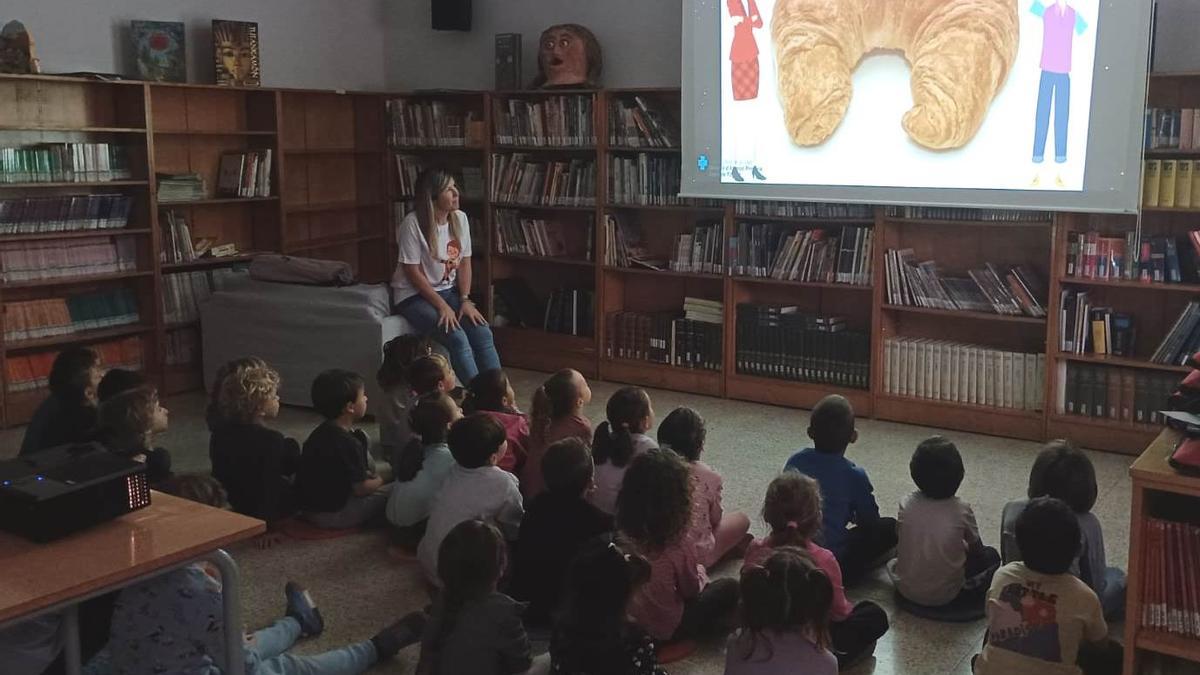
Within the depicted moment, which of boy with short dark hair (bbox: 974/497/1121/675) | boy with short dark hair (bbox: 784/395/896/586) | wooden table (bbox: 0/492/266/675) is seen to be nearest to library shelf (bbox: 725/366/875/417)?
boy with short dark hair (bbox: 784/395/896/586)

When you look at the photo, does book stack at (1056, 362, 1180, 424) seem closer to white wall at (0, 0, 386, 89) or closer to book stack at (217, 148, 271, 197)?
book stack at (217, 148, 271, 197)

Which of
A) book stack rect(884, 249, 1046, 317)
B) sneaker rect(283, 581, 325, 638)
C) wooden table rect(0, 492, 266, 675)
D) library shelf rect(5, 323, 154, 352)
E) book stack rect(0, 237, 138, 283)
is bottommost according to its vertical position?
sneaker rect(283, 581, 325, 638)

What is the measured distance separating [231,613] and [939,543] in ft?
6.33

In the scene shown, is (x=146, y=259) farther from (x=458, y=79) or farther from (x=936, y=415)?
(x=936, y=415)

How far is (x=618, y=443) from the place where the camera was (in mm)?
3516

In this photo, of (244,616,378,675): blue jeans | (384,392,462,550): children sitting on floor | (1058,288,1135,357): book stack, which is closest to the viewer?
(244,616,378,675): blue jeans

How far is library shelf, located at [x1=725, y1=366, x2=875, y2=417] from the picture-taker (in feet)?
18.5

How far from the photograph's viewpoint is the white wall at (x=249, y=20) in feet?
19.0

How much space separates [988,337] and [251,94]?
441cm

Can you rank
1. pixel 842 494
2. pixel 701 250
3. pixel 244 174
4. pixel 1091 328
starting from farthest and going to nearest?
pixel 244 174, pixel 701 250, pixel 1091 328, pixel 842 494

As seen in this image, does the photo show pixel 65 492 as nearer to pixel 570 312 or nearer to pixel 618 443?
pixel 618 443

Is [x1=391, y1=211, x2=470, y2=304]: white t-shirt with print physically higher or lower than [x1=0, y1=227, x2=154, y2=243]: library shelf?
lower

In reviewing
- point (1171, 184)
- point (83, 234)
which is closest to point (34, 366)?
point (83, 234)

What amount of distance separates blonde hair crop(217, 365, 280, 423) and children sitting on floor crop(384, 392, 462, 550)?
1.70ft
